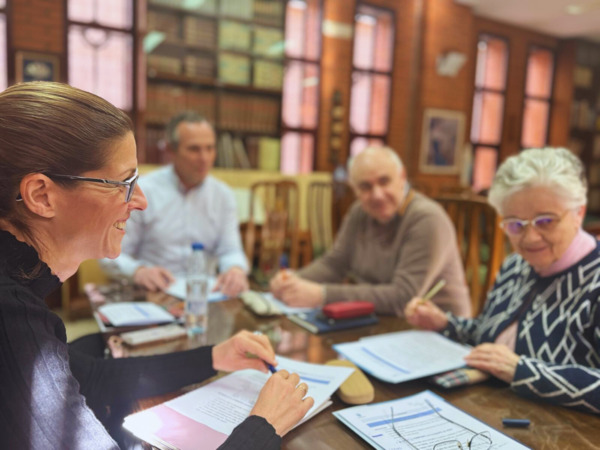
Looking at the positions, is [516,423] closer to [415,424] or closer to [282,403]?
[415,424]

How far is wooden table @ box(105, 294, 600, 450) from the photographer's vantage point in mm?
837

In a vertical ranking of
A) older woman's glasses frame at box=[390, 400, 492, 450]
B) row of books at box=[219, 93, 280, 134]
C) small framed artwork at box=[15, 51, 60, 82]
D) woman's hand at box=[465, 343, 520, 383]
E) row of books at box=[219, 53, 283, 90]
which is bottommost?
older woman's glasses frame at box=[390, 400, 492, 450]

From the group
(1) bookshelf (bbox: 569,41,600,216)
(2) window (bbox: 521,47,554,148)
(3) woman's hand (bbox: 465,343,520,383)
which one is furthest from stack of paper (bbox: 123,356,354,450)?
(1) bookshelf (bbox: 569,41,600,216)

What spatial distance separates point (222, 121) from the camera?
485 cm

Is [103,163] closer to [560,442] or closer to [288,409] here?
[288,409]

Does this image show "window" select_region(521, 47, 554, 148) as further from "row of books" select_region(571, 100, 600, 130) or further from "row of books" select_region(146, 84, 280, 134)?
"row of books" select_region(146, 84, 280, 134)

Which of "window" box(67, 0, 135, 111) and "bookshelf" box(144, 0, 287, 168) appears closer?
"window" box(67, 0, 135, 111)

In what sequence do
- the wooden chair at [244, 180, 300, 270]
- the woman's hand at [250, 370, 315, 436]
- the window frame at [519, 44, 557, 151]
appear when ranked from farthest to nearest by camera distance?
the window frame at [519, 44, 557, 151] → the wooden chair at [244, 180, 300, 270] → the woman's hand at [250, 370, 315, 436]

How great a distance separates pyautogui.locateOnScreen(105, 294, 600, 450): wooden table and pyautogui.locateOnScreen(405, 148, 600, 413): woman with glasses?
4 centimetres

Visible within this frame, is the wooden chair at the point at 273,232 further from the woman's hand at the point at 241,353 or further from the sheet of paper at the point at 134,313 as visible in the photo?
the woman's hand at the point at 241,353

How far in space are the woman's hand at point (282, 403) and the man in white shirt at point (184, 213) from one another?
1.43 metres

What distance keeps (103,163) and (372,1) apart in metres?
5.64

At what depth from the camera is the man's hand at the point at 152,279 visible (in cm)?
Result: 177

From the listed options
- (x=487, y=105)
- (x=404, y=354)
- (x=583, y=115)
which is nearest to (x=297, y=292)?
(x=404, y=354)
